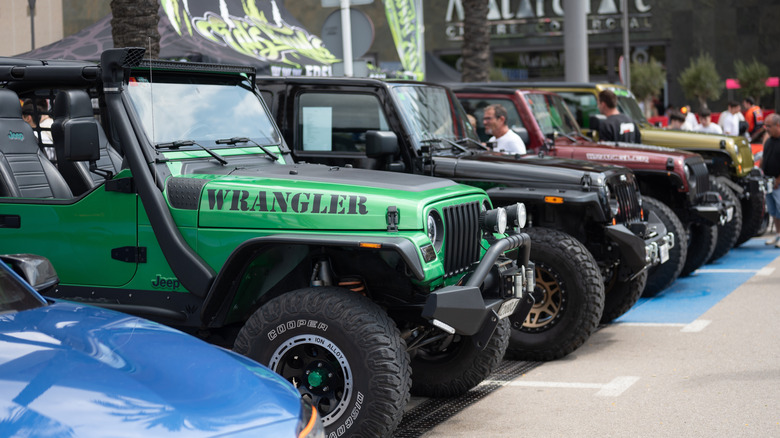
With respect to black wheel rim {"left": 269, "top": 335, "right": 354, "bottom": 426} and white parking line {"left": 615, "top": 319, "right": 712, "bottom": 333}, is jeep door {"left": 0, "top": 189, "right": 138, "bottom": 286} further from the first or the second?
white parking line {"left": 615, "top": 319, "right": 712, "bottom": 333}

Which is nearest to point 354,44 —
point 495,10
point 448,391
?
point 448,391

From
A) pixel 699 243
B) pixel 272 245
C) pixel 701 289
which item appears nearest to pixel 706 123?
pixel 699 243

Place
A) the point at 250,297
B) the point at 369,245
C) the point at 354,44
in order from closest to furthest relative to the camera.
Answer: the point at 369,245 < the point at 250,297 < the point at 354,44

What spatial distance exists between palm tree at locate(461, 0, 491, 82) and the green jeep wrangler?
514 inches

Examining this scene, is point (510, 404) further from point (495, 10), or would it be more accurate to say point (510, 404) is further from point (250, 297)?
point (495, 10)

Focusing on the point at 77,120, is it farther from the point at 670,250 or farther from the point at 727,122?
the point at 727,122

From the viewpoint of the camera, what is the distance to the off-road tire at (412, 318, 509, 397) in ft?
20.0

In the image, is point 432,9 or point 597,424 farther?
point 432,9

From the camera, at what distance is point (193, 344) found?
3549 mm

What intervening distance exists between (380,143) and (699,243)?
19.8 ft

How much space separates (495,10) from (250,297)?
36669mm

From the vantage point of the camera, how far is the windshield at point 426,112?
7.78 metres

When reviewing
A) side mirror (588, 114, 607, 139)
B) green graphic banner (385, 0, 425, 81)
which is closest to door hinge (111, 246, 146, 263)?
side mirror (588, 114, 607, 139)

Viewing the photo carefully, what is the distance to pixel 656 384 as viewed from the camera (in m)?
6.79
